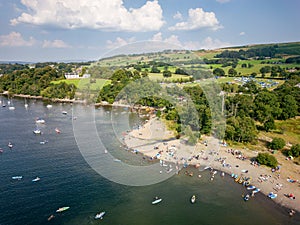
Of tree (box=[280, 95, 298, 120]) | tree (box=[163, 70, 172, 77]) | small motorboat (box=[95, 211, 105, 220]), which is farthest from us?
tree (box=[163, 70, 172, 77])

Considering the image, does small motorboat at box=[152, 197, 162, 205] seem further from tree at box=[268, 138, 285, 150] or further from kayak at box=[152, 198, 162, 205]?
tree at box=[268, 138, 285, 150]

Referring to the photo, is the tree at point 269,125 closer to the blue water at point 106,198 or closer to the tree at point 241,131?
the tree at point 241,131

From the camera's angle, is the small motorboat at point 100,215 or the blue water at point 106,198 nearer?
the small motorboat at point 100,215

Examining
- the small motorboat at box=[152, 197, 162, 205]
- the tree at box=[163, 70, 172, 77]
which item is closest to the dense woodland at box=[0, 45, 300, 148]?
the tree at box=[163, 70, 172, 77]

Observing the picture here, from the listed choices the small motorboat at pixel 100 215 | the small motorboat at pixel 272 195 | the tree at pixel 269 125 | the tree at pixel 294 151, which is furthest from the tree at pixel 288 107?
the small motorboat at pixel 100 215

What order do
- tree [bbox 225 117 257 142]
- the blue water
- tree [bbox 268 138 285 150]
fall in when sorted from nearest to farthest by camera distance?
the blue water < tree [bbox 268 138 285 150] < tree [bbox 225 117 257 142]

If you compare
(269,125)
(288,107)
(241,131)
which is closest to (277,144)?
(241,131)
